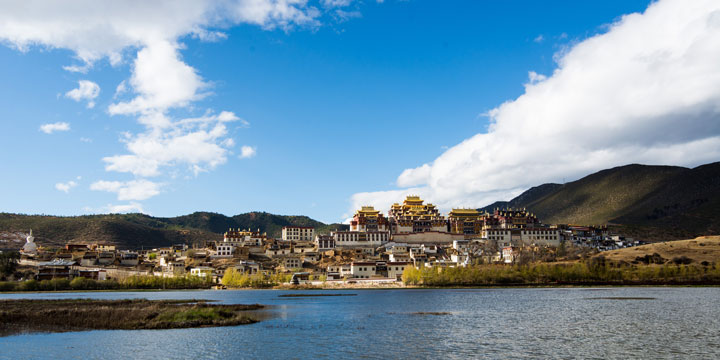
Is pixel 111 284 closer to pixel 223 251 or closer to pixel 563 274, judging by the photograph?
pixel 223 251

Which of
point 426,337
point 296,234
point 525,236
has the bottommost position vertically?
point 426,337

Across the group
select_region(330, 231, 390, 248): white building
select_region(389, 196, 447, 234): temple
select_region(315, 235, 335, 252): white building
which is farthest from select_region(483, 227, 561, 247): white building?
select_region(315, 235, 335, 252): white building

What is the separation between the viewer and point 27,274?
400 feet

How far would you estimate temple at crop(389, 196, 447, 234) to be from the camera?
172 metres

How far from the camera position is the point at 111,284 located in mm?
111812

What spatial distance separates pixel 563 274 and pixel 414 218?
6978cm

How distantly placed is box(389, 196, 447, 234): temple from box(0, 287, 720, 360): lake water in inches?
4267

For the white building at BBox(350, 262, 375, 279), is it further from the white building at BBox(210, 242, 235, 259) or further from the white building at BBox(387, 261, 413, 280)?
the white building at BBox(210, 242, 235, 259)

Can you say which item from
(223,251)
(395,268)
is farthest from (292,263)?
(395,268)

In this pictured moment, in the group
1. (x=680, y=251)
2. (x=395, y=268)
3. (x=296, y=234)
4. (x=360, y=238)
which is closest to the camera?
(x=680, y=251)

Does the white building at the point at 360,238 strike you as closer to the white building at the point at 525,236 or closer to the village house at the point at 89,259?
the white building at the point at 525,236

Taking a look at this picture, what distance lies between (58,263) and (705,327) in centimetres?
12436

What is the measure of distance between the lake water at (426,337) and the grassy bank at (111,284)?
6093cm

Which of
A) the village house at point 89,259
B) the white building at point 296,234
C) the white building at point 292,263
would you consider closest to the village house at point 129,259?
the village house at point 89,259
